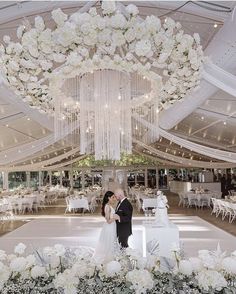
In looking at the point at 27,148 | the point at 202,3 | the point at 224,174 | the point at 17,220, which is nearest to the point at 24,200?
the point at 17,220

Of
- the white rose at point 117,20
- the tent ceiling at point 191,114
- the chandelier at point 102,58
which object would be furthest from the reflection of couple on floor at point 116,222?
the white rose at point 117,20

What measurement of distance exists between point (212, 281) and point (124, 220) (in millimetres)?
3947

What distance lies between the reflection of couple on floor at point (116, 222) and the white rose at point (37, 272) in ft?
11.3

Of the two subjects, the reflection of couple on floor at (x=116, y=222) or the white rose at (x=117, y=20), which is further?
the reflection of couple on floor at (x=116, y=222)

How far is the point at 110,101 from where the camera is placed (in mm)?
4527

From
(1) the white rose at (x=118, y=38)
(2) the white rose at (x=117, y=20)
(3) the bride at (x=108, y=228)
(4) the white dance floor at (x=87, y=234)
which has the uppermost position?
(2) the white rose at (x=117, y=20)

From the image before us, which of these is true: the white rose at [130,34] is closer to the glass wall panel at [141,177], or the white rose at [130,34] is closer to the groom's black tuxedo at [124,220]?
the groom's black tuxedo at [124,220]

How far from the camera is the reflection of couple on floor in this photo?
6.53 meters

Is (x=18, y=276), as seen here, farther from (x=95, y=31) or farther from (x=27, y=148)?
(x=27, y=148)

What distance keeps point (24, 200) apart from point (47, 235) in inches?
267

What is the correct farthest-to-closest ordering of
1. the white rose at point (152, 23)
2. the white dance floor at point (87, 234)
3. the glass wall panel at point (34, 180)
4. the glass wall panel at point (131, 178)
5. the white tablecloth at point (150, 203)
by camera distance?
the glass wall panel at point (131, 178), the glass wall panel at point (34, 180), the white tablecloth at point (150, 203), the white dance floor at point (87, 234), the white rose at point (152, 23)

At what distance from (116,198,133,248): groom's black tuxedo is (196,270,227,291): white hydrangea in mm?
3816

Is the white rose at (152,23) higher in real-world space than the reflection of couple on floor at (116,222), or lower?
higher

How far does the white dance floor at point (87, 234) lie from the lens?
8703mm
